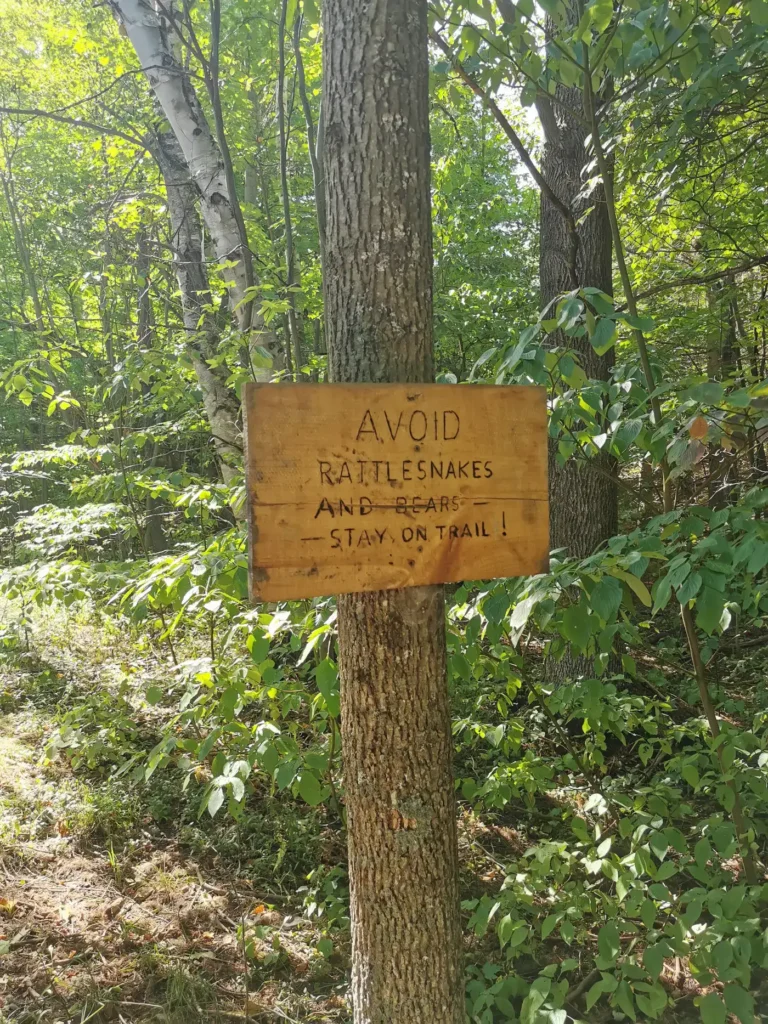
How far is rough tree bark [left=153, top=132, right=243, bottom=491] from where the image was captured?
395 cm

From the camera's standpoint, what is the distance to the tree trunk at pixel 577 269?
13.4ft

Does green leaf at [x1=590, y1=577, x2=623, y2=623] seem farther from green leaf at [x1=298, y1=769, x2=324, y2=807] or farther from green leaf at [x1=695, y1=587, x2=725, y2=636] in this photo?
green leaf at [x1=298, y1=769, x2=324, y2=807]

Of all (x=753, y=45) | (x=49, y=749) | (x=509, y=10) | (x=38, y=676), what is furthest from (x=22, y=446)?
(x=753, y=45)

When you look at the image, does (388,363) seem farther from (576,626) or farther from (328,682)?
(328,682)

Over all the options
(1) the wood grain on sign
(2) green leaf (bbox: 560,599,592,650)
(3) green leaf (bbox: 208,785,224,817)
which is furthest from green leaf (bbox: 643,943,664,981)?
(3) green leaf (bbox: 208,785,224,817)

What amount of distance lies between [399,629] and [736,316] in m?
6.01

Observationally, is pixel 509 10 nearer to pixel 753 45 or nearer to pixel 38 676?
pixel 753 45

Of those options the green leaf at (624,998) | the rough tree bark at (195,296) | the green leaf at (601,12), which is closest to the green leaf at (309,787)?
the green leaf at (624,998)

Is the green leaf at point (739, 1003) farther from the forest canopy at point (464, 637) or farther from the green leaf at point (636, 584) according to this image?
the green leaf at point (636, 584)

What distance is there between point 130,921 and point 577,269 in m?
4.03

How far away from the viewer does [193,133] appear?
3.92m

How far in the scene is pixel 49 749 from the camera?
2629 mm

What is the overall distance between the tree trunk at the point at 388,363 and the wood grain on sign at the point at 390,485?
17cm

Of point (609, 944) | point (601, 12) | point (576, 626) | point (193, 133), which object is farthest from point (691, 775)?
point (193, 133)
